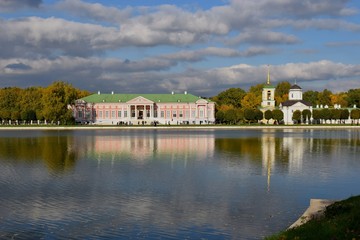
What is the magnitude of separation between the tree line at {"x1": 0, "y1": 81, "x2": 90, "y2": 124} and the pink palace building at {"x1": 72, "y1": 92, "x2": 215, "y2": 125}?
5.09 meters

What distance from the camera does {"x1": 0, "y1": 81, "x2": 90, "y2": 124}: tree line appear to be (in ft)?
279

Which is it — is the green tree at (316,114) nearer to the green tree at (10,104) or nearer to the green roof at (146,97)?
the green roof at (146,97)

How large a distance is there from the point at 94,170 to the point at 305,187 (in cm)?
1001

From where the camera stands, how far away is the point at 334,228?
917cm

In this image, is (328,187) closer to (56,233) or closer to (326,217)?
(326,217)

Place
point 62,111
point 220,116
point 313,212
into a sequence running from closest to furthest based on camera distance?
1. point 313,212
2. point 62,111
3. point 220,116

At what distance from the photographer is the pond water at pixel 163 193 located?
1255 centimetres

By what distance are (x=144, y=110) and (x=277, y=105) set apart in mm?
33656

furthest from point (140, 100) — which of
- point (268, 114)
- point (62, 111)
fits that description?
point (268, 114)

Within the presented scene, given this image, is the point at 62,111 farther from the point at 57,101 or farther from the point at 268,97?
the point at 268,97

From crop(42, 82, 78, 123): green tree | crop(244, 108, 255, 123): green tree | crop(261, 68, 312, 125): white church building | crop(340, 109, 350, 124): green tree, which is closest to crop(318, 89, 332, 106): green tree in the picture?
crop(261, 68, 312, 125): white church building

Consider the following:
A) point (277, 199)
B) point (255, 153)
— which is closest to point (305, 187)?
point (277, 199)

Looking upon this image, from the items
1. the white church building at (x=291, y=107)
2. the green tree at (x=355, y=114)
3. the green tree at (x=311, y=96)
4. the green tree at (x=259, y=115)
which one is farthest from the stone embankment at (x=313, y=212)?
the green tree at (x=311, y=96)

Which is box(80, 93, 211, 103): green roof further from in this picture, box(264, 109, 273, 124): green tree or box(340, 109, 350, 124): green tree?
box(340, 109, 350, 124): green tree
